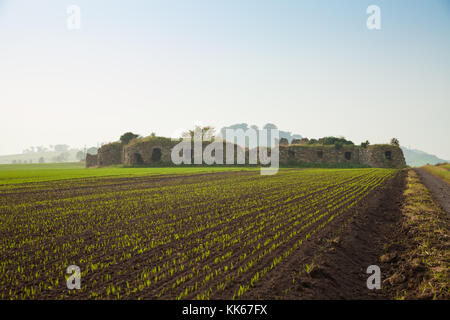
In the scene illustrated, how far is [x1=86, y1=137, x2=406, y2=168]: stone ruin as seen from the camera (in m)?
64.4

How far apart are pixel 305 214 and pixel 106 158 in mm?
67567

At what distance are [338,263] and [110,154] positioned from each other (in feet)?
236

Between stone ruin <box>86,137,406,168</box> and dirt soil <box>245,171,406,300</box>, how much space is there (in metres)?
56.6

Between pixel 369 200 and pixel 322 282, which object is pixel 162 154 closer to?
pixel 369 200

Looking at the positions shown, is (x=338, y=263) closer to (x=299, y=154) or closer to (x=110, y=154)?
(x=299, y=154)

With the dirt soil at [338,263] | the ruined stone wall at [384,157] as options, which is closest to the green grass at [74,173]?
the dirt soil at [338,263]

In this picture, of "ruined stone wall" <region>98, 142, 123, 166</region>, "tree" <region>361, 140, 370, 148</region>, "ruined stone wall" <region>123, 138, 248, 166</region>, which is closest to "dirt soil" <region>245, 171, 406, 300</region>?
"ruined stone wall" <region>123, 138, 248, 166</region>

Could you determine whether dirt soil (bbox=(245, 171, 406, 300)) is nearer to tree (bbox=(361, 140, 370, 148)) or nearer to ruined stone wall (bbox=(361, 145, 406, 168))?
ruined stone wall (bbox=(361, 145, 406, 168))

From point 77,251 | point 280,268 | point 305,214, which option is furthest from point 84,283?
point 305,214

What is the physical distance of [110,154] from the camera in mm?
71062

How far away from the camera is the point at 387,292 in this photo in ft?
18.4

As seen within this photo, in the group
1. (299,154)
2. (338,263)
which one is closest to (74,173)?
(338,263)
